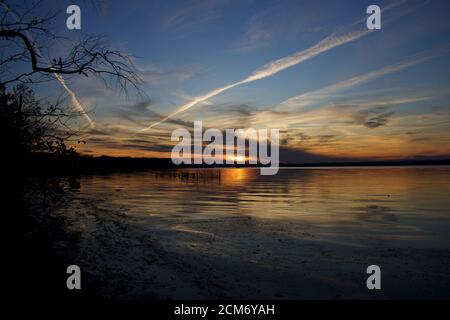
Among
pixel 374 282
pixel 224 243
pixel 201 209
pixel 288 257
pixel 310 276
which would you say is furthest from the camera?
pixel 201 209

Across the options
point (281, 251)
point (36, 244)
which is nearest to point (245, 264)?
point (281, 251)

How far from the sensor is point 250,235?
51.3 feet

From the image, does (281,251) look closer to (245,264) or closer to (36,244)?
(245,264)

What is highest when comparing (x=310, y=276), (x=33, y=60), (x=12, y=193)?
(x=33, y=60)

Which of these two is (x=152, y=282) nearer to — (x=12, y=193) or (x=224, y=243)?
(x=224, y=243)

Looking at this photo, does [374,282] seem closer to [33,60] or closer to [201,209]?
[33,60]

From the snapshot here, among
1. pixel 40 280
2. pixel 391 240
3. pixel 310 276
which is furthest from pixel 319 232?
pixel 40 280

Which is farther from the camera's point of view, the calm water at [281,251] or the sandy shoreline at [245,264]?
the calm water at [281,251]

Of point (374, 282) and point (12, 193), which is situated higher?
point (12, 193)

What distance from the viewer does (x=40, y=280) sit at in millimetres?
8188

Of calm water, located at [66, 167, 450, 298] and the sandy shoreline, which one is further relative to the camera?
calm water, located at [66, 167, 450, 298]
